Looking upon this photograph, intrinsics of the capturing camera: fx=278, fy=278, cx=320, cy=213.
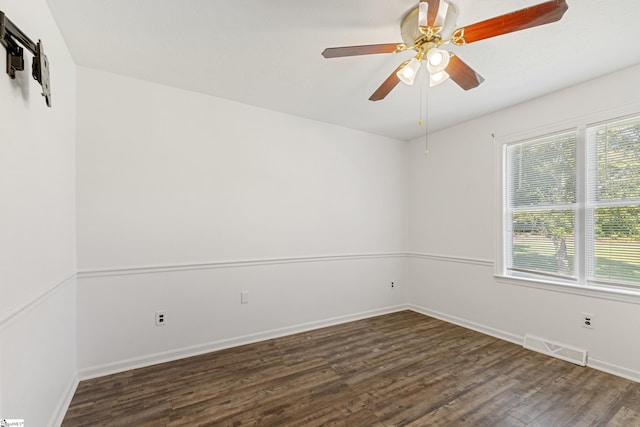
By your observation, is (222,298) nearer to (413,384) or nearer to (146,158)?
(146,158)

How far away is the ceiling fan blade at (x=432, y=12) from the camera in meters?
1.40

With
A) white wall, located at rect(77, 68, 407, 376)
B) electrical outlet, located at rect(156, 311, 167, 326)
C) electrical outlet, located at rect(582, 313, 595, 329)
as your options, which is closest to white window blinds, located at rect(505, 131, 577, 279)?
electrical outlet, located at rect(582, 313, 595, 329)

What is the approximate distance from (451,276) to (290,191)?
2419mm

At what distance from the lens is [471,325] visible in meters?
3.44

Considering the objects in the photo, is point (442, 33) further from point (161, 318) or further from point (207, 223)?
point (161, 318)

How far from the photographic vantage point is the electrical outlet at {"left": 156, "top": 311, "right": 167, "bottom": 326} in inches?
101

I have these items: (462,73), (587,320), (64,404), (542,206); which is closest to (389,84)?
(462,73)

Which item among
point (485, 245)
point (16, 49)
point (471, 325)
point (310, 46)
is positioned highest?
point (310, 46)

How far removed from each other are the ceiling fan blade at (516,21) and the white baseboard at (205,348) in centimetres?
310

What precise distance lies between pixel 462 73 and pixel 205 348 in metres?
3.21

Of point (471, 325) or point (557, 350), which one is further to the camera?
point (471, 325)

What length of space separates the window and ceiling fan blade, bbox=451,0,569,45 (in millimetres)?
1871

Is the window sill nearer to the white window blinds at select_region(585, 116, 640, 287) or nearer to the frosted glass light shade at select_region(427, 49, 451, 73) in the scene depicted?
the white window blinds at select_region(585, 116, 640, 287)

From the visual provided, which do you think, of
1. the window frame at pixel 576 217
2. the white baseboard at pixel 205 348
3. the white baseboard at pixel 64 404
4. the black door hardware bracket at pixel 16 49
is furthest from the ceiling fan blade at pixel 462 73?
the white baseboard at pixel 64 404
